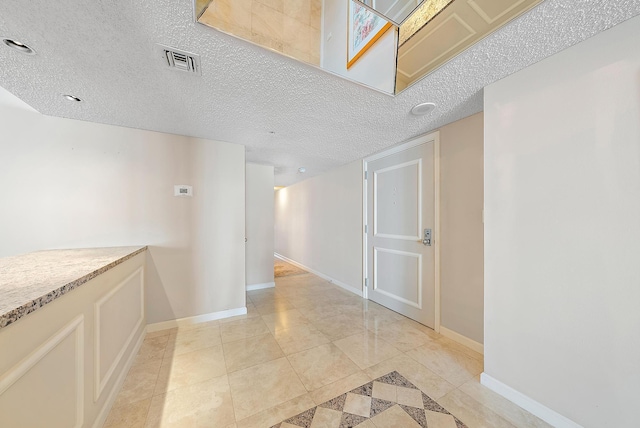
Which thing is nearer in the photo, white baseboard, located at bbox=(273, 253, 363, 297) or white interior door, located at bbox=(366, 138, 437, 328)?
white interior door, located at bbox=(366, 138, 437, 328)

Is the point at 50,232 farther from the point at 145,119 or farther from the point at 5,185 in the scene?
the point at 145,119

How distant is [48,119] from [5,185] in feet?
2.27

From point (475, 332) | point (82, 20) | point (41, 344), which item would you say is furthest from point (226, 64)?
point (475, 332)

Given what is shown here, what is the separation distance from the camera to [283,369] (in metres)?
1.79

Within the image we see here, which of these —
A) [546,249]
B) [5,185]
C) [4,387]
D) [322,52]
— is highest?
[322,52]

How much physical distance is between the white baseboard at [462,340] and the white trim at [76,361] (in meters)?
2.79

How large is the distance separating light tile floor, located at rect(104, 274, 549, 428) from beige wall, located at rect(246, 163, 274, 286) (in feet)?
4.17

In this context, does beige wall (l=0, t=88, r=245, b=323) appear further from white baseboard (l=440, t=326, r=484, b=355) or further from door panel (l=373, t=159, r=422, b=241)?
white baseboard (l=440, t=326, r=484, b=355)

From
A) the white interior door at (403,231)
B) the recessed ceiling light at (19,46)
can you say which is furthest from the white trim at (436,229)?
the recessed ceiling light at (19,46)

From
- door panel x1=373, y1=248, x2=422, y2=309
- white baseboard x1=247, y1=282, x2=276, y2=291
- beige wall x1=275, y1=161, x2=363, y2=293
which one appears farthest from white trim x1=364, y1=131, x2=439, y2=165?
white baseboard x1=247, y1=282, x2=276, y2=291

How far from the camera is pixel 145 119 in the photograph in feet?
6.98

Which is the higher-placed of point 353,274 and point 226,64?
point 226,64

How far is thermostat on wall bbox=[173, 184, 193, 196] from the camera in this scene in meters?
2.53

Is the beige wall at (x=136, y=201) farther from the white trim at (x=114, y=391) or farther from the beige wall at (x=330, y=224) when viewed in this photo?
the beige wall at (x=330, y=224)
